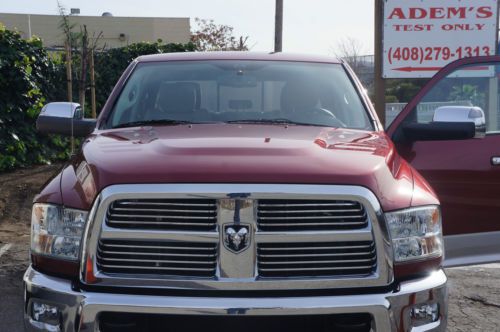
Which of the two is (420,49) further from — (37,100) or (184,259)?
(184,259)

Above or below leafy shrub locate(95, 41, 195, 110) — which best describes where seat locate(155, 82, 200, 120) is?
below

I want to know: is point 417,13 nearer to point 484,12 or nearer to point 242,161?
point 484,12

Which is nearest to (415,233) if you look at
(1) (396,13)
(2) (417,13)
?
(1) (396,13)

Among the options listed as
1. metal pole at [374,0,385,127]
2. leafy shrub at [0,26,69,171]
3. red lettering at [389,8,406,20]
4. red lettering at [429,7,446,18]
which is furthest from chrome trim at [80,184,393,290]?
leafy shrub at [0,26,69,171]

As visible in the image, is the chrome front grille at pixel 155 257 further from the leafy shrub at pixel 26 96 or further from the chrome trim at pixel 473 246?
the leafy shrub at pixel 26 96

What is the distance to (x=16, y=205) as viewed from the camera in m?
8.57

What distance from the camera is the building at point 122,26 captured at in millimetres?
39750

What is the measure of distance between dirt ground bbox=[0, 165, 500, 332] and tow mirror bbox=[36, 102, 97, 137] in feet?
4.69

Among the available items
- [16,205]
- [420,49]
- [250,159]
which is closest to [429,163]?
[250,159]

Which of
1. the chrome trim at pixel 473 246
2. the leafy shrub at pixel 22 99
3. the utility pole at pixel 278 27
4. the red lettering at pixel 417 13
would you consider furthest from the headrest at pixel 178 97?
the utility pole at pixel 278 27

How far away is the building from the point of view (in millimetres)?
39750

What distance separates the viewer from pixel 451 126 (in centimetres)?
450

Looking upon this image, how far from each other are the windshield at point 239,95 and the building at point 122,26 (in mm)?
35574

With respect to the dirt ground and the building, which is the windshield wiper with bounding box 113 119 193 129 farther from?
the building
